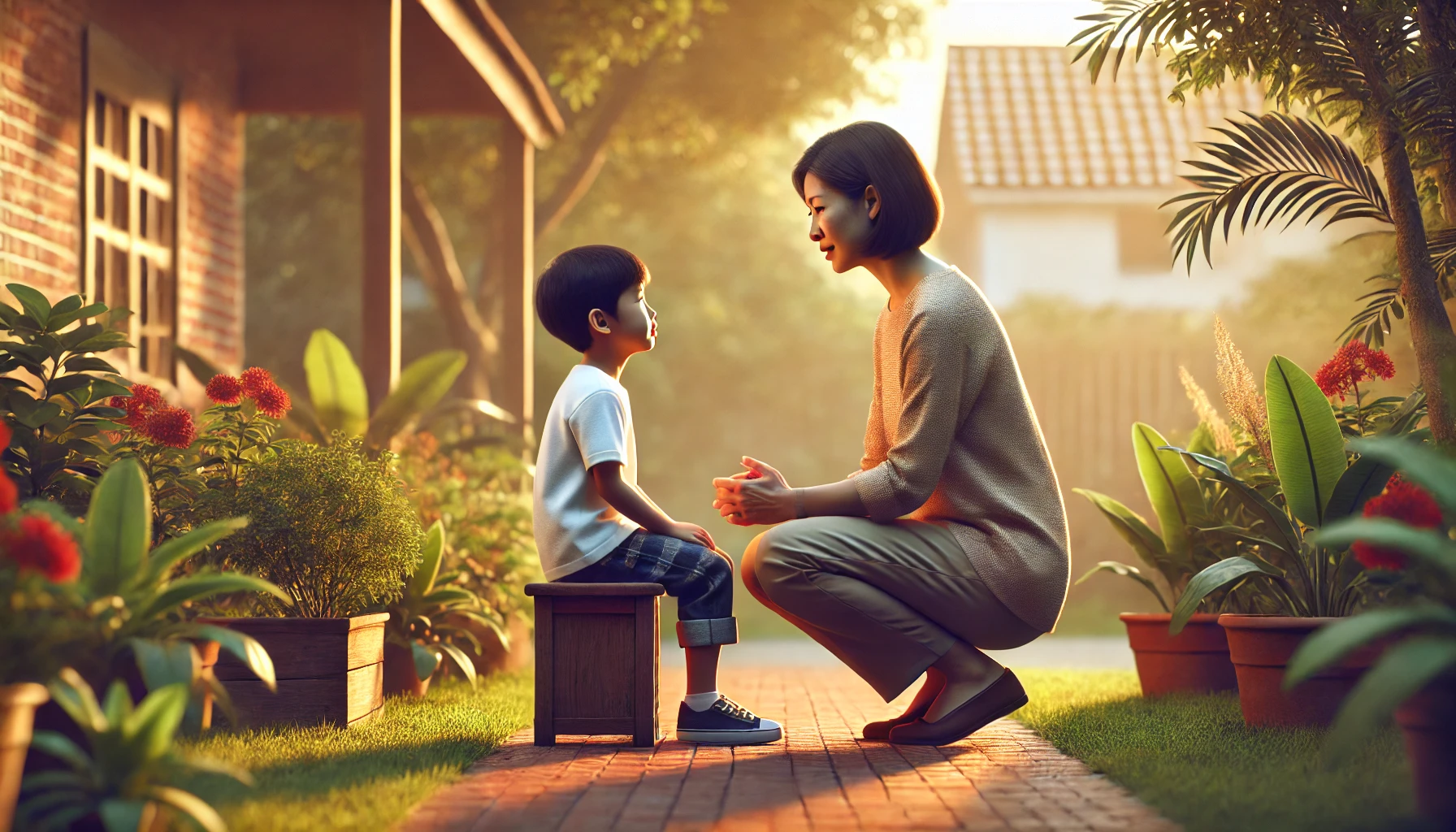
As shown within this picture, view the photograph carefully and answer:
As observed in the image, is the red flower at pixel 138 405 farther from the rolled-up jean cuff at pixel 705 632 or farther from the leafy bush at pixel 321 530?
the rolled-up jean cuff at pixel 705 632

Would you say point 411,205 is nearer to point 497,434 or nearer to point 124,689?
point 497,434

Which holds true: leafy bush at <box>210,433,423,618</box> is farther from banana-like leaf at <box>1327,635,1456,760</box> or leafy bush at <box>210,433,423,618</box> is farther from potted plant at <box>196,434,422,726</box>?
banana-like leaf at <box>1327,635,1456,760</box>

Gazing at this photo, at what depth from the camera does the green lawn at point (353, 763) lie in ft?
8.30

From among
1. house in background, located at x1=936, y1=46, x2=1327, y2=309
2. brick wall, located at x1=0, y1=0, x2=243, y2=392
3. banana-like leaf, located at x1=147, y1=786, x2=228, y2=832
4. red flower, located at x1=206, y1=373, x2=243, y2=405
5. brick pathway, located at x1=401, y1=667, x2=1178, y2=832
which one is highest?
house in background, located at x1=936, y1=46, x2=1327, y2=309

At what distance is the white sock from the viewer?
12.0 feet

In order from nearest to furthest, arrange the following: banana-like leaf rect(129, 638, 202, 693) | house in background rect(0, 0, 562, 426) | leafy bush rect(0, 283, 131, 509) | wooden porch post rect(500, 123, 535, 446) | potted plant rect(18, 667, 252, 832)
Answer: potted plant rect(18, 667, 252, 832)
banana-like leaf rect(129, 638, 202, 693)
leafy bush rect(0, 283, 131, 509)
house in background rect(0, 0, 562, 426)
wooden porch post rect(500, 123, 535, 446)

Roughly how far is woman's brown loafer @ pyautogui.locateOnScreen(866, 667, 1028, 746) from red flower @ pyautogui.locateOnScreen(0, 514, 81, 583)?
7.19 feet

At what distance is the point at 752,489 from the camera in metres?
3.55

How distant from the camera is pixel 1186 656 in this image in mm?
4586

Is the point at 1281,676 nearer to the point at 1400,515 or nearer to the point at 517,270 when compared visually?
the point at 1400,515

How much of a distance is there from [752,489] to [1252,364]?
30.2ft

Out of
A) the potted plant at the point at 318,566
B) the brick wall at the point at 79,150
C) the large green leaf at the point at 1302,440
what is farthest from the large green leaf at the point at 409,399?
the large green leaf at the point at 1302,440

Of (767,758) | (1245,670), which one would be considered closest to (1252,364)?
(1245,670)

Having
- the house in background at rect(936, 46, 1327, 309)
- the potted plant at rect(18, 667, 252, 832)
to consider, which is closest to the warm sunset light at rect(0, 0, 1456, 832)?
the potted plant at rect(18, 667, 252, 832)
